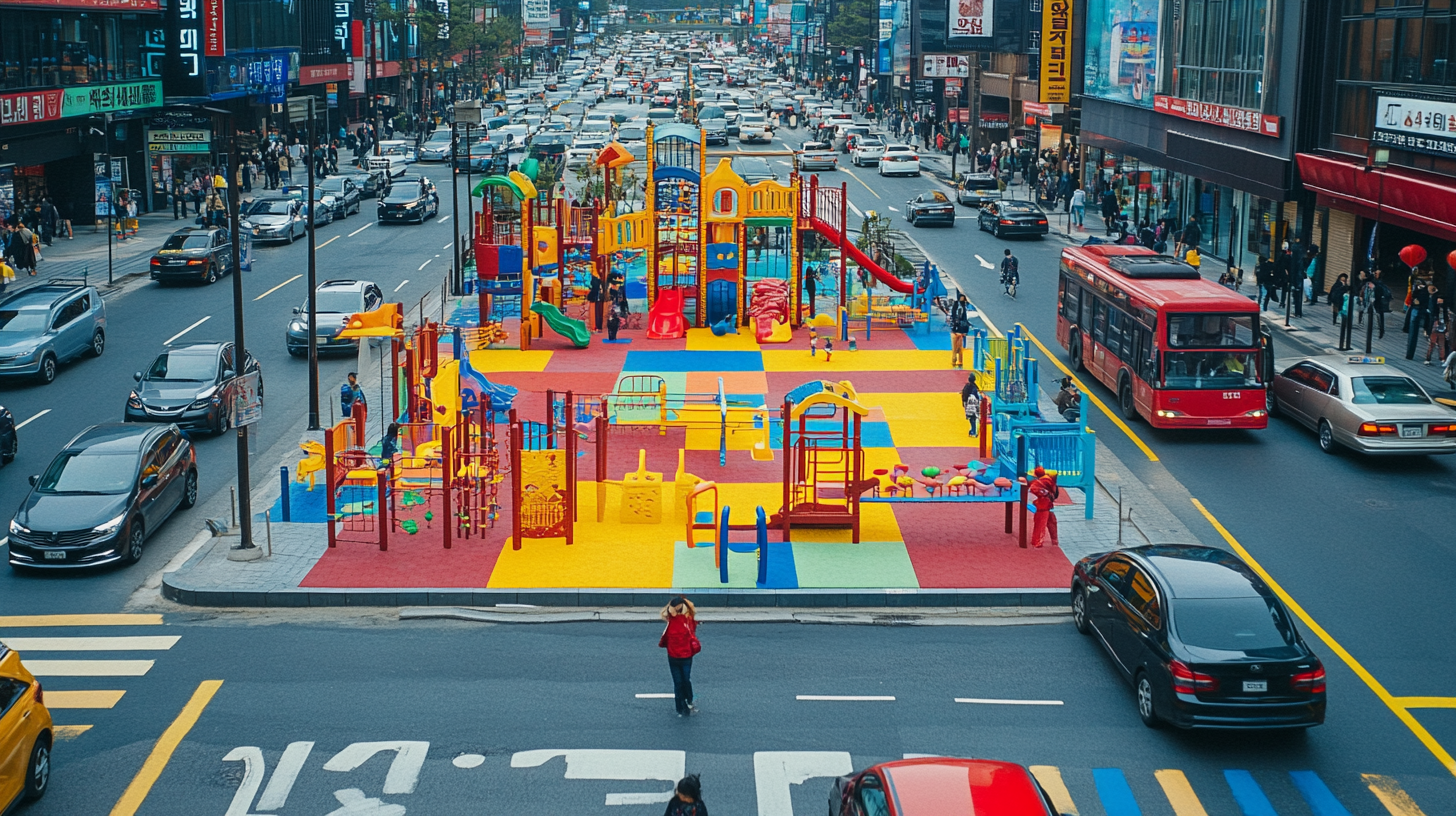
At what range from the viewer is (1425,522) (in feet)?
77.2

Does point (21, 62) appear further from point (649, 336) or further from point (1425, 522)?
point (1425, 522)

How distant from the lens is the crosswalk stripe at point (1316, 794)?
14180 millimetres

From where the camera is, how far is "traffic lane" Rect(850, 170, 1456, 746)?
18.8m

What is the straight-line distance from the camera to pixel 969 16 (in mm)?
84562

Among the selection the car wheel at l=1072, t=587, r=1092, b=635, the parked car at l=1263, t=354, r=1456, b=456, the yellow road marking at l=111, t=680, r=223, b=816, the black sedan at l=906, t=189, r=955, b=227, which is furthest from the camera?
the black sedan at l=906, t=189, r=955, b=227

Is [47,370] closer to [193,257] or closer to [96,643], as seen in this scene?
[193,257]

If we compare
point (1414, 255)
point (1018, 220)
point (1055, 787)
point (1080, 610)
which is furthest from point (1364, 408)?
point (1018, 220)

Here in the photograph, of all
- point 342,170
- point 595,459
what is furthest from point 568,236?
point 342,170

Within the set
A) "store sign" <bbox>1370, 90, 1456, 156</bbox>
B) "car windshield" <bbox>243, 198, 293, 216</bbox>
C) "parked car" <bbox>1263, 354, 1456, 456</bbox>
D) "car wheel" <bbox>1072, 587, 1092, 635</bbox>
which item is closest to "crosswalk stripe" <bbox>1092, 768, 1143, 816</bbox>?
"car wheel" <bbox>1072, 587, 1092, 635</bbox>

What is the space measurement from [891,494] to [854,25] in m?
123

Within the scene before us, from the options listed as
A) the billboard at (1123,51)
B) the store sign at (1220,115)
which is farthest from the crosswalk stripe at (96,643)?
the billboard at (1123,51)

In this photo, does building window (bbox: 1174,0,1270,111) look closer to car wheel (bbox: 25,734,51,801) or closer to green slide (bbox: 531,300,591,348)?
green slide (bbox: 531,300,591,348)

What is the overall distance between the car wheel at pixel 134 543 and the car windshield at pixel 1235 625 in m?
14.1

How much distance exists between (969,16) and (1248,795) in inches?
2944
